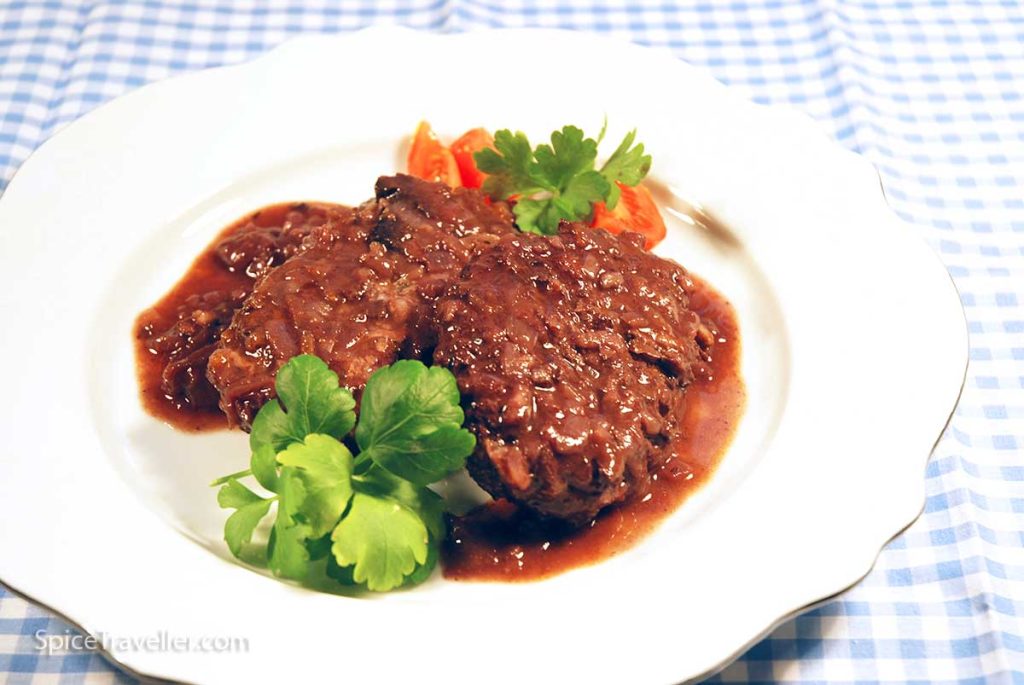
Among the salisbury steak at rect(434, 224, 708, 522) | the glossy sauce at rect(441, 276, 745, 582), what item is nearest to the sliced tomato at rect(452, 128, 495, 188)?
the salisbury steak at rect(434, 224, 708, 522)

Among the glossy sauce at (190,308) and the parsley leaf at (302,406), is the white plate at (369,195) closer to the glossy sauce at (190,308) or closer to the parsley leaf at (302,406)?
the glossy sauce at (190,308)

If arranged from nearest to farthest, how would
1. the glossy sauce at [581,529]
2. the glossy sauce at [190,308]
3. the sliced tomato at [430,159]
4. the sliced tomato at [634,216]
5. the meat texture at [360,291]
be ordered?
the glossy sauce at [581,529] → the meat texture at [360,291] → the glossy sauce at [190,308] → the sliced tomato at [634,216] → the sliced tomato at [430,159]

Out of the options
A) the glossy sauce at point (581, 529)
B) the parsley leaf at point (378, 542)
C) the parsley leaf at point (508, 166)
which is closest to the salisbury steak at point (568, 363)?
the glossy sauce at point (581, 529)

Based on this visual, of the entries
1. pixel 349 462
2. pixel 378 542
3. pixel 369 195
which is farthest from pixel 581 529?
pixel 369 195

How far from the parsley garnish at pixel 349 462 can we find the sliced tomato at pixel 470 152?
2519mm

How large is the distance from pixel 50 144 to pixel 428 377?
11.2 feet

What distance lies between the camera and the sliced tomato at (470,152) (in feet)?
21.8

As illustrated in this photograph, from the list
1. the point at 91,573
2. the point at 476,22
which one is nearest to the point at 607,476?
the point at 91,573

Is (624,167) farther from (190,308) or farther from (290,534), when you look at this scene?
(290,534)

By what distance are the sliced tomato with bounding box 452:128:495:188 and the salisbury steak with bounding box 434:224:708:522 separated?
140 cm

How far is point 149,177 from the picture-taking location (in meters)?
6.43

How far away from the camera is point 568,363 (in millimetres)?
4793

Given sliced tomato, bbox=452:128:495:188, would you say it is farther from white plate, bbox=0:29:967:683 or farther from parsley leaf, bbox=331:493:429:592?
parsley leaf, bbox=331:493:429:592

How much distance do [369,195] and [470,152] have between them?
736 millimetres
